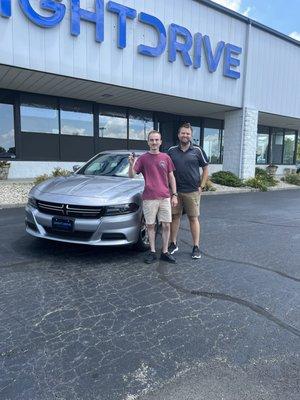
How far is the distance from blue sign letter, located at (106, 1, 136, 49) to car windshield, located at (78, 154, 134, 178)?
654 centimetres

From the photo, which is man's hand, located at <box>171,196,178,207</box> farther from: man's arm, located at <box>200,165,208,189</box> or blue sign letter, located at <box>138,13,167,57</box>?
blue sign letter, located at <box>138,13,167,57</box>

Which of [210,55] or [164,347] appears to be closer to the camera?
[164,347]

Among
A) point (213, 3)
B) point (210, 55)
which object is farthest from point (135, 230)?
point (213, 3)

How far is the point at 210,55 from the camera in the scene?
1369cm

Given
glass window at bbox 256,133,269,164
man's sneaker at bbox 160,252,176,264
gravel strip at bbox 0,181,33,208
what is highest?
glass window at bbox 256,133,269,164

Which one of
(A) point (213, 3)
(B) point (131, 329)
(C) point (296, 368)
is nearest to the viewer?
(C) point (296, 368)

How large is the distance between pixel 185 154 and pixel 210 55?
10.6 m

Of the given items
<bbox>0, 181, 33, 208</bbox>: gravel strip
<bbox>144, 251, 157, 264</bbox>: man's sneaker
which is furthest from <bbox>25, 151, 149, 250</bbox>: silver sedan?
<bbox>0, 181, 33, 208</bbox>: gravel strip

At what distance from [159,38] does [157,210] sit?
31.2ft

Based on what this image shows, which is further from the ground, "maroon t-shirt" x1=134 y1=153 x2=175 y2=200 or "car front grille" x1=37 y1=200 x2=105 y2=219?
"maroon t-shirt" x1=134 y1=153 x2=175 y2=200

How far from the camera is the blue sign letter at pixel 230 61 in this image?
47.0 ft

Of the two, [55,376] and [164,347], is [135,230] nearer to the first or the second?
[164,347]

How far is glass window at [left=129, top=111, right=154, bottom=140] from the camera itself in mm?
→ 16469

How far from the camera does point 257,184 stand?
608 inches
